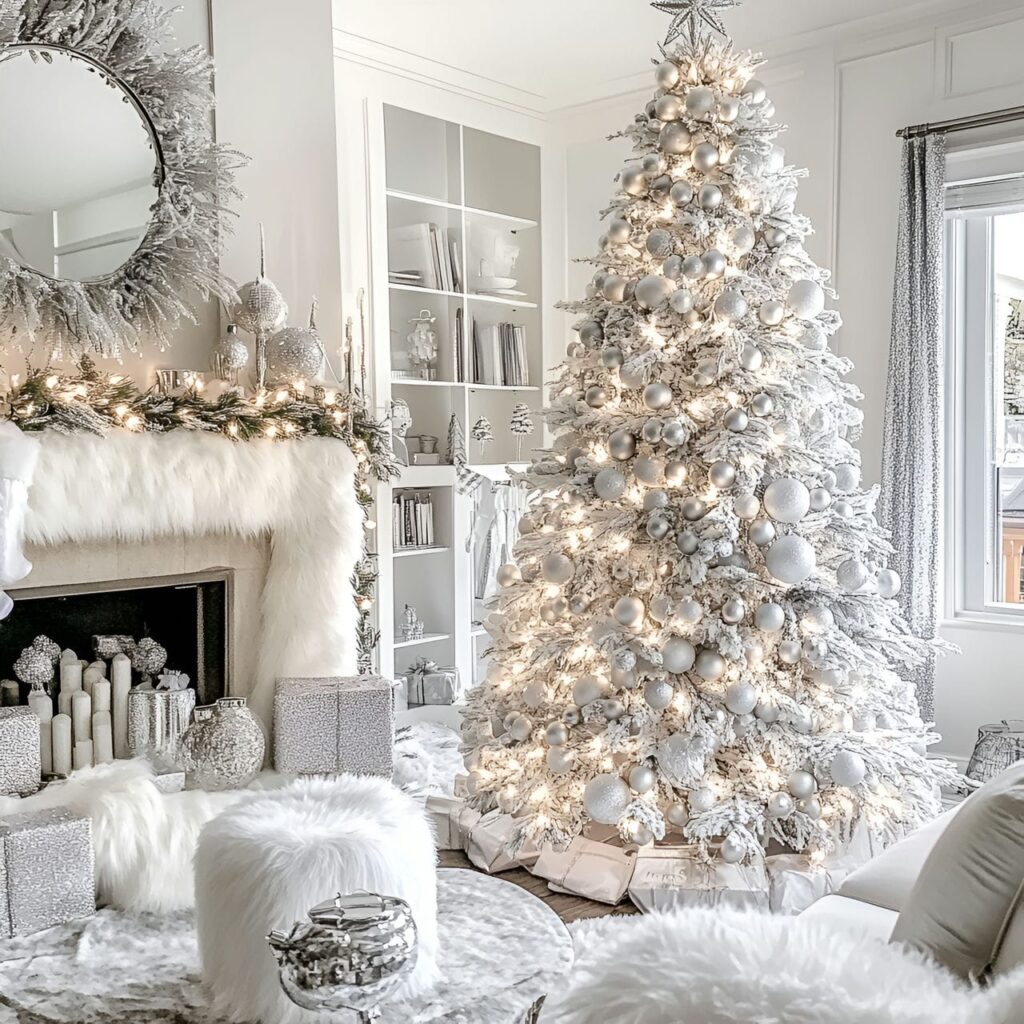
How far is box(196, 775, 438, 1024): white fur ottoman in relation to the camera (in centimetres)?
206

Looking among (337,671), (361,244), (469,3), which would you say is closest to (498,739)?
(337,671)

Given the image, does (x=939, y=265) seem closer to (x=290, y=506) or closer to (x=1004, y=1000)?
(x=290, y=506)

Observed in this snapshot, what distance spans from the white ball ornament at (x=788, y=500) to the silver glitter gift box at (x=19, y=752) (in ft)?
6.88

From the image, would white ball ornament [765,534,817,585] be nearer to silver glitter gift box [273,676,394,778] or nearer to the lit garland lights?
silver glitter gift box [273,676,394,778]

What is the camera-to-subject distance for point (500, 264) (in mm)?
5117

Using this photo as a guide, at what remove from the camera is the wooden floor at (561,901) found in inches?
111

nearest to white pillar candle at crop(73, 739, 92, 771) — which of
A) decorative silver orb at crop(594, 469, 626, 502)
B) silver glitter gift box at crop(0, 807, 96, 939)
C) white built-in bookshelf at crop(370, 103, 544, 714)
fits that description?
silver glitter gift box at crop(0, 807, 96, 939)

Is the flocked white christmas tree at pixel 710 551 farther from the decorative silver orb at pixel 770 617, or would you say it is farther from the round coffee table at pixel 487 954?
the round coffee table at pixel 487 954

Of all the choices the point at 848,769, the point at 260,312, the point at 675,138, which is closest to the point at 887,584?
the point at 848,769

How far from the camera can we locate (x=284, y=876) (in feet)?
6.73

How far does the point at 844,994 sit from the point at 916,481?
3357 mm

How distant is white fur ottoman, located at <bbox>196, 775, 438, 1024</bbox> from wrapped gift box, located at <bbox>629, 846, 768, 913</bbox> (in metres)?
0.72

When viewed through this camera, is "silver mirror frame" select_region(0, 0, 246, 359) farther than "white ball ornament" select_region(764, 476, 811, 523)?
Yes

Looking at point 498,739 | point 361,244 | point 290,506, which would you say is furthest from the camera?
point 361,244
